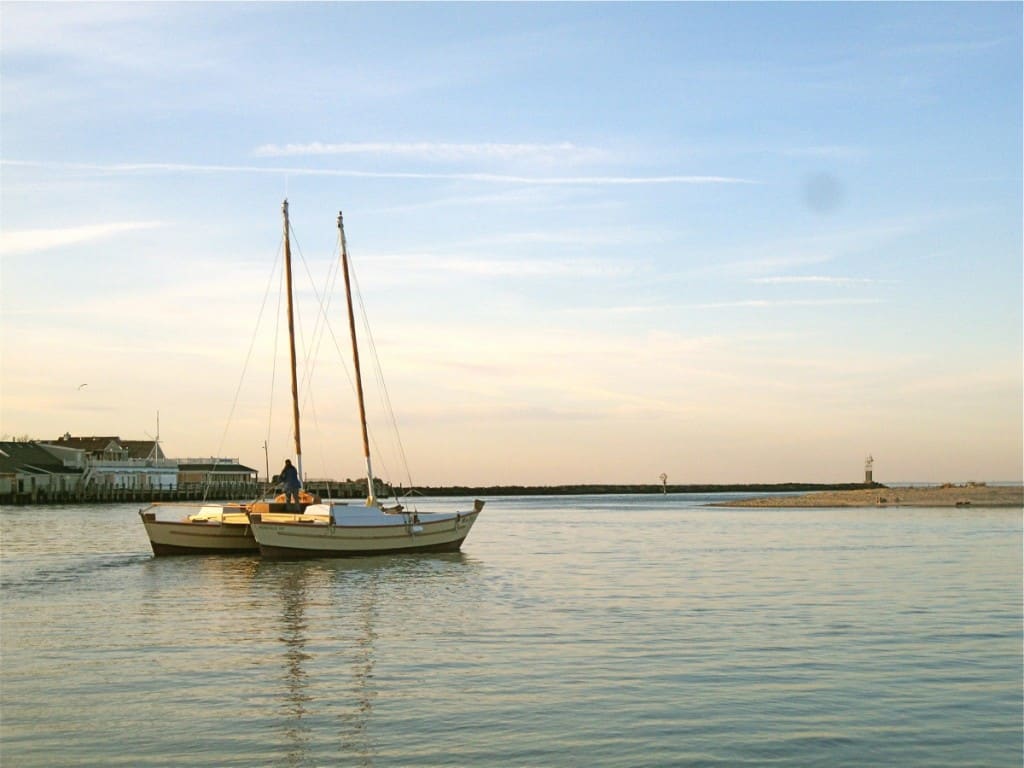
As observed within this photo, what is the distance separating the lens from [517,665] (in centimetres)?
1864

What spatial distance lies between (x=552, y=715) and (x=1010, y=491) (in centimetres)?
9158

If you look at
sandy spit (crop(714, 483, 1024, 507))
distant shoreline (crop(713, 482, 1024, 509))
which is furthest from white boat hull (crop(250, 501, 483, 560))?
sandy spit (crop(714, 483, 1024, 507))

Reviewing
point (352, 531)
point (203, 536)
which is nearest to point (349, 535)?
point (352, 531)

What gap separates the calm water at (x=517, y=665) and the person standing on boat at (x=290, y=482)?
10.7 feet

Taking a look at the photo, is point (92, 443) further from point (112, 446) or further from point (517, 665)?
point (517, 665)

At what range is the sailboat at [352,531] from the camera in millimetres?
39656

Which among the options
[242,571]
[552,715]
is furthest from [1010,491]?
[552,715]

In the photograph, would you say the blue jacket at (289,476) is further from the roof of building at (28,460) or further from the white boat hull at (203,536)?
the roof of building at (28,460)

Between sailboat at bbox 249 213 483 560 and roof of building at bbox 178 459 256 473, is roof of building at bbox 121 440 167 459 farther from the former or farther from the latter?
sailboat at bbox 249 213 483 560

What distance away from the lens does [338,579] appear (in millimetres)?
34469

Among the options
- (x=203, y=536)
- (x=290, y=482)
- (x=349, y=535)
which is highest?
(x=290, y=482)

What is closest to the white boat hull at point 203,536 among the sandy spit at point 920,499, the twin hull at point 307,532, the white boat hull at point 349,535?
the twin hull at point 307,532

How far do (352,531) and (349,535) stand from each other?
0.18 m

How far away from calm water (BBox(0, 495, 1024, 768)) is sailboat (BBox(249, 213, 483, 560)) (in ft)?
5.14
